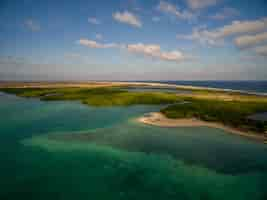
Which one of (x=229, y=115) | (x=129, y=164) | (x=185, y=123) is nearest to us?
(x=129, y=164)

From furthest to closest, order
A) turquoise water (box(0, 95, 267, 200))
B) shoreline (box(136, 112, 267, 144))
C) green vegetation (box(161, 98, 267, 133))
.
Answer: green vegetation (box(161, 98, 267, 133)) < shoreline (box(136, 112, 267, 144)) < turquoise water (box(0, 95, 267, 200))

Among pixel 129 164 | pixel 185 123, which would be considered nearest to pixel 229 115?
pixel 185 123

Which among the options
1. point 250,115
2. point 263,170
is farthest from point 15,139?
point 250,115

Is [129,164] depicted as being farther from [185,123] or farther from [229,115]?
[229,115]

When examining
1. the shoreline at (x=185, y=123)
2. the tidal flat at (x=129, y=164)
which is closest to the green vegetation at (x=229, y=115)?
the shoreline at (x=185, y=123)

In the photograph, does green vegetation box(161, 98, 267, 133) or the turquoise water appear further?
Result: green vegetation box(161, 98, 267, 133)

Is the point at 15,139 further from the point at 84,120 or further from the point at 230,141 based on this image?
the point at 230,141

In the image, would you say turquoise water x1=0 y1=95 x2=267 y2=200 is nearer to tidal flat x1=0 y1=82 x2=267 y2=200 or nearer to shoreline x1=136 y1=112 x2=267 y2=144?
tidal flat x1=0 y1=82 x2=267 y2=200

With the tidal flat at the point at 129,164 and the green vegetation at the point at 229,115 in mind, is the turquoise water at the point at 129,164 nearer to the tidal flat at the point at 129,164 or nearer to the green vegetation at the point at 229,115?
the tidal flat at the point at 129,164

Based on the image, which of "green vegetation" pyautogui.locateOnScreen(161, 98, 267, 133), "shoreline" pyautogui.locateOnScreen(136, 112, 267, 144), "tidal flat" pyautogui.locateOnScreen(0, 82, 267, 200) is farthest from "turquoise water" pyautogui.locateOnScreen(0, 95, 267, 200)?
"green vegetation" pyautogui.locateOnScreen(161, 98, 267, 133)
